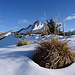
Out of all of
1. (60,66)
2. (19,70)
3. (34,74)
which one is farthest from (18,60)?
(60,66)

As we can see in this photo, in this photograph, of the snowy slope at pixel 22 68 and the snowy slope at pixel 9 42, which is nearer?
the snowy slope at pixel 22 68

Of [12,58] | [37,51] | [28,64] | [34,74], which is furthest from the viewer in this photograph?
[37,51]

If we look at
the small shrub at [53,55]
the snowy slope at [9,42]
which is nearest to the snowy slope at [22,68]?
the small shrub at [53,55]

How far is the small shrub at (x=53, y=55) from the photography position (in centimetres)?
336

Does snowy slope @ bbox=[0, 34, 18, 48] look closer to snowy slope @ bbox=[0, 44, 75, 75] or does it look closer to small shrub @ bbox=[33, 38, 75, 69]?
small shrub @ bbox=[33, 38, 75, 69]

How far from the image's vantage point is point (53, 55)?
11.1 ft

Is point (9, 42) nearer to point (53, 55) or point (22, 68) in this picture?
point (53, 55)

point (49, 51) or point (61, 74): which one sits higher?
point (49, 51)

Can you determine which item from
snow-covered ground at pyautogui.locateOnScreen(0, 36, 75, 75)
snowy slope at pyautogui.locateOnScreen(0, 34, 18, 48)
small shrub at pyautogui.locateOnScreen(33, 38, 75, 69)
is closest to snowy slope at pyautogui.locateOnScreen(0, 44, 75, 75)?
snow-covered ground at pyautogui.locateOnScreen(0, 36, 75, 75)

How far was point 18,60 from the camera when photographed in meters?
3.26

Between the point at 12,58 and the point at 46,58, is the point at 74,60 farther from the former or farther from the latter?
the point at 12,58

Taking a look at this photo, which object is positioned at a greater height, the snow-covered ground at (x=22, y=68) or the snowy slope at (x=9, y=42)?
the snow-covered ground at (x=22, y=68)

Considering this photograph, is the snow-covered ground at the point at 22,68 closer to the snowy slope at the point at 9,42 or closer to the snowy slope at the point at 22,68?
the snowy slope at the point at 22,68

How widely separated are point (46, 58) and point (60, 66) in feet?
0.98
